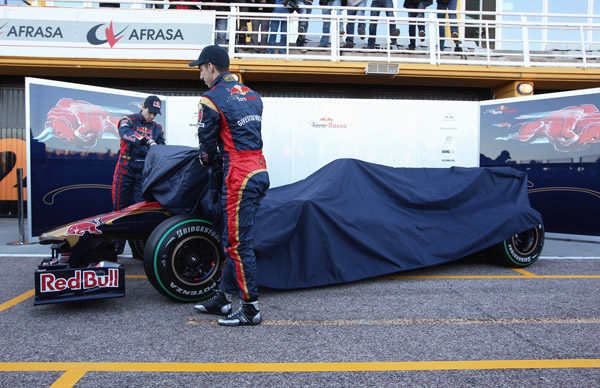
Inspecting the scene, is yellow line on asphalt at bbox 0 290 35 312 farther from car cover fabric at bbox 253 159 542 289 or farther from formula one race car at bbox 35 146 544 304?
car cover fabric at bbox 253 159 542 289

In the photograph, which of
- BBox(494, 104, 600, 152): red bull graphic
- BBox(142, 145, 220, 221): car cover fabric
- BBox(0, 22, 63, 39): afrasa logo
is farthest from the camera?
BBox(0, 22, 63, 39): afrasa logo

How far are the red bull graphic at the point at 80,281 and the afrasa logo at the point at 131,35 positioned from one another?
8.27 m

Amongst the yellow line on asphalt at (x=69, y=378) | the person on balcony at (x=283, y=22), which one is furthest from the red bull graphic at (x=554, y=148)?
the yellow line on asphalt at (x=69, y=378)

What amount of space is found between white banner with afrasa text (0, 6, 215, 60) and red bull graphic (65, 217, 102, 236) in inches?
293

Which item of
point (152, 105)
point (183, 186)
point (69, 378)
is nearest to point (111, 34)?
point (152, 105)

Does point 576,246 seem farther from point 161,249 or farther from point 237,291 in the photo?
point 161,249

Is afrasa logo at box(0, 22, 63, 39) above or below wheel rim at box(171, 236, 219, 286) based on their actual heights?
above

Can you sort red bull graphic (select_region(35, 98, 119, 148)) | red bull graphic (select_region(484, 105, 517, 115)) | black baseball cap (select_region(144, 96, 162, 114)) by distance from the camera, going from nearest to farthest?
black baseball cap (select_region(144, 96, 162, 114)) < red bull graphic (select_region(35, 98, 119, 148)) < red bull graphic (select_region(484, 105, 517, 115))

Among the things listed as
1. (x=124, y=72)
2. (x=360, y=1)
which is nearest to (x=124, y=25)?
(x=124, y=72)

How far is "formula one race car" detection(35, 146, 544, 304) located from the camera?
11.3 feet

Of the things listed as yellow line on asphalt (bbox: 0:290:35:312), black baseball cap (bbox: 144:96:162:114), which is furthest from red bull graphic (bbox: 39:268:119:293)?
black baseball cap (bbox: 144:96:162:114)

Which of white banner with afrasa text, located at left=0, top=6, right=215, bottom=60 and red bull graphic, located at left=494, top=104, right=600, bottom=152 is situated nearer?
red bull graphic, located at left=494, top=104, right=600, bottom=152

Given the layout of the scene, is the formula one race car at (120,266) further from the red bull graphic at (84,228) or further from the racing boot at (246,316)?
the racing boot at (246,316)

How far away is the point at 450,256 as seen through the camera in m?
4.62
